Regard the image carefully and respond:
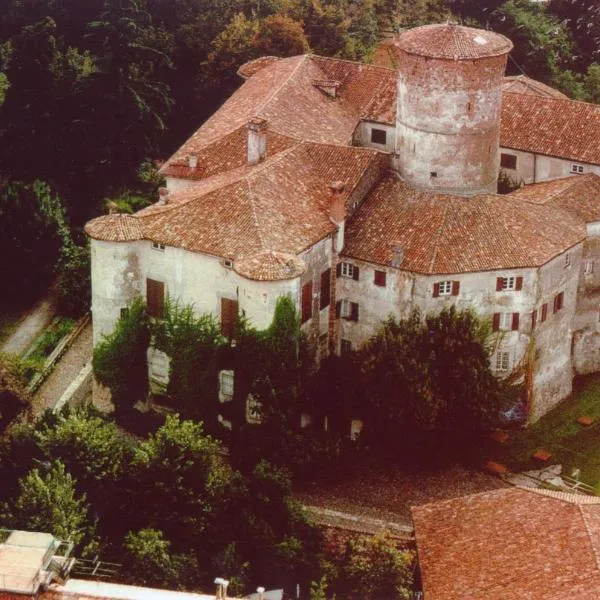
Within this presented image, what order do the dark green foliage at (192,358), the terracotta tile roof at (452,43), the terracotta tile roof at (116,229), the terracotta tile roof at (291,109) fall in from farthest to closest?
the terracotta tile roof at (291,109) → the terracotta tile roof at (452,43) → the terracotta tile roof at (116,229) → the dark green foliage at (192,358)

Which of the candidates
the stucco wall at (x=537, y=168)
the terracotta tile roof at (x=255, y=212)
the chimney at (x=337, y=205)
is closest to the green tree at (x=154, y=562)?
the terracotta tile roof at (x=255, y=212)

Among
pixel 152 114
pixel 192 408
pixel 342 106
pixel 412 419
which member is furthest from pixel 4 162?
pixel 412 419

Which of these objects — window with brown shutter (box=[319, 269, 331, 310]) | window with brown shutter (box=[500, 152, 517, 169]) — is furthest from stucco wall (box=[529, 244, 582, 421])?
window with brown shutter (box=[319, 269, 331, 310])

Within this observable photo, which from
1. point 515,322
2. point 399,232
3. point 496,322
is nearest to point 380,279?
point 399,232

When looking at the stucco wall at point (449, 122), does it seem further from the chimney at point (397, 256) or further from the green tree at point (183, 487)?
the green tree at point (183, 487)

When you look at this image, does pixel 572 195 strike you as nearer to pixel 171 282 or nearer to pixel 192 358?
pixel 171 282
